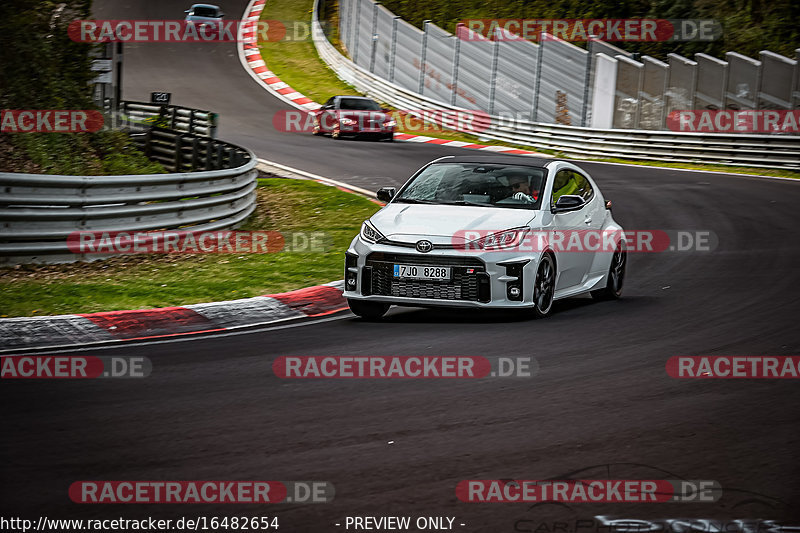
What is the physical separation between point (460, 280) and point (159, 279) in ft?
13.9

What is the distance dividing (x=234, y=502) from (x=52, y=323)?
5.33m

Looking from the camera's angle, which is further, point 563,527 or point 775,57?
point 775,57

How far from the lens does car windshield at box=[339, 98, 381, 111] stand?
1380 inches

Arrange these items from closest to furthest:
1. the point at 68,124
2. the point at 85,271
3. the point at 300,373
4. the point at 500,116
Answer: the point at 300,373 < the point at 85,271 < the point at 68,124 < the point at 500,116

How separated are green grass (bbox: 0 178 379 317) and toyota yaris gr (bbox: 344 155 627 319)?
82.0 inches

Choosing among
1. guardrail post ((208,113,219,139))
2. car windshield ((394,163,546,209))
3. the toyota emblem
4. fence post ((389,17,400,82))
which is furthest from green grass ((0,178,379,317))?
fence post ((389,17,400,82))

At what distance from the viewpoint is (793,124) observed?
94.1 feet

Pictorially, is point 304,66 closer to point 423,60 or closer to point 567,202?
point 423,60

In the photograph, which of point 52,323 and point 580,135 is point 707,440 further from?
point 580,135

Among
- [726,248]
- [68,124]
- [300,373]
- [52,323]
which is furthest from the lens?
[68,124]

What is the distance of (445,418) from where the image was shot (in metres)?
6.96

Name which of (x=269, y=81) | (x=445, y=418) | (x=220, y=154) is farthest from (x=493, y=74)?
(x=445, y=418)

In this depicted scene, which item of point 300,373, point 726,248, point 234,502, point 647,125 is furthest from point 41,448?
point 647,125

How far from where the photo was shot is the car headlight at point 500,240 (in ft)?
34.2
